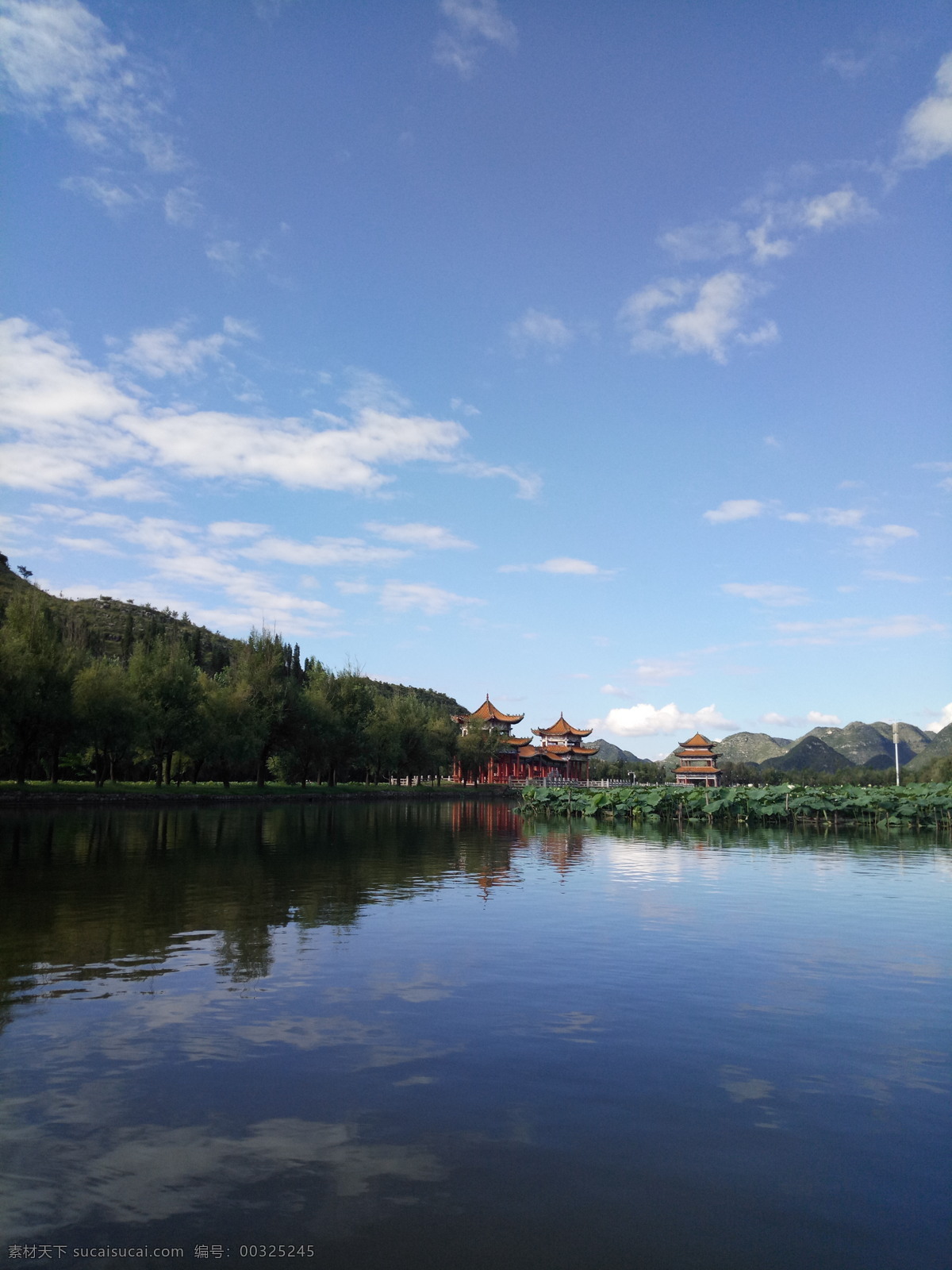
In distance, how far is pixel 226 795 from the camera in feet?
161

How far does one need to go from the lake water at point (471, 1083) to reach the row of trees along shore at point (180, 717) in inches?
1134

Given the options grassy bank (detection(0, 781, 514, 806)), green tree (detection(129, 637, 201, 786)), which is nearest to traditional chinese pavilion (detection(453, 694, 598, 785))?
grassy bank (detection(0, 781, 514, 806))

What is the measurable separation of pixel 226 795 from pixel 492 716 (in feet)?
171

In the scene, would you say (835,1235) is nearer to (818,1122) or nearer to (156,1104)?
(818,1122)

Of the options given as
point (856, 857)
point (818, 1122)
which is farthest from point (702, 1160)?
point (856, 857)

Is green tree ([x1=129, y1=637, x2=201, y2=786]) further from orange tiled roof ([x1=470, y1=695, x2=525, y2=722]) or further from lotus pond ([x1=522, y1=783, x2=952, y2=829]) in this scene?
orange tiled roof ([x1=470, y1=695, x2=525, y2=722])

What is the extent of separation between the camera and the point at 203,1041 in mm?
7391

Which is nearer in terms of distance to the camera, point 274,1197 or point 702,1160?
point 274,1197

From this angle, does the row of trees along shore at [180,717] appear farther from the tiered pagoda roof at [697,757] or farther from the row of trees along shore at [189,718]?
the tiered pagoda roof at [697,757]

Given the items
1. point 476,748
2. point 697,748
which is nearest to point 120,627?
point 476,748

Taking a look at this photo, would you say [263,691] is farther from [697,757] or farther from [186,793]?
[697,757]

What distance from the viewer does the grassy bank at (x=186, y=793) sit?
38.6m

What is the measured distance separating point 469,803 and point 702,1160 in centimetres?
6545

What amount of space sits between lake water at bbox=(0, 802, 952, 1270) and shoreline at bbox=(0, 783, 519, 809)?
2586 centimetres
